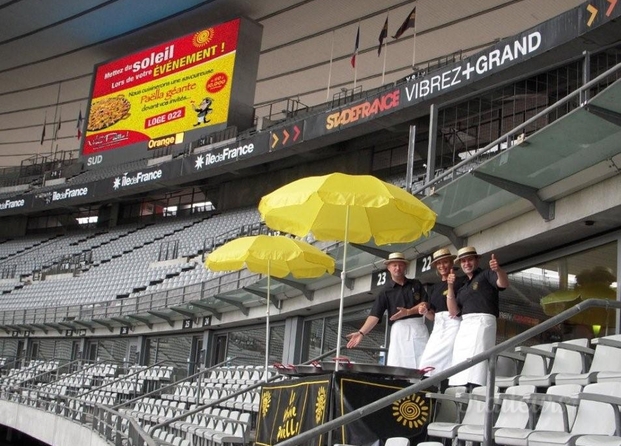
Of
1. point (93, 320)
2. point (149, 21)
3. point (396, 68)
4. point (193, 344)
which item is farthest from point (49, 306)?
point (396, 68)

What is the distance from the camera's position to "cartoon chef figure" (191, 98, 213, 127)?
74.3 feet

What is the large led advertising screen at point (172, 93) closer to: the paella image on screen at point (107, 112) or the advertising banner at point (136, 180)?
the paella image on screen at point (107, 112)

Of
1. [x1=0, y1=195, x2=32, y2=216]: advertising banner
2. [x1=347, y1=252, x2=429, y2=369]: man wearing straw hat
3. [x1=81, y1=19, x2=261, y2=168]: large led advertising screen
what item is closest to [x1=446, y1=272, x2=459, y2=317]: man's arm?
[x1=347, y1=252, x2=429, y2=369]: man wearing straw hat

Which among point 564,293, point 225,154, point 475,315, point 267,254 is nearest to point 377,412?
point 475,315

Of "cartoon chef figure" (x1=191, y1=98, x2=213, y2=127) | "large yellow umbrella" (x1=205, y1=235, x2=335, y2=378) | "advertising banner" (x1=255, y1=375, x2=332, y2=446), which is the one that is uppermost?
"cartoon chef figure" (x1=191, y1=98, x2=213, y2=127)

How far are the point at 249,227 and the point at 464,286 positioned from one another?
49.5ft

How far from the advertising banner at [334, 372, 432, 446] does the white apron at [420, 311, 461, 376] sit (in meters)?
0.92

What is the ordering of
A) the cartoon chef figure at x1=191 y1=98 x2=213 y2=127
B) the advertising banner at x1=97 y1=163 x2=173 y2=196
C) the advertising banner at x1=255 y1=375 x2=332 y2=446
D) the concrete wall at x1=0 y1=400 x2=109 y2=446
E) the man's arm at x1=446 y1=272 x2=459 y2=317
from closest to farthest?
the advertising banner at x1=255 y1=375 x2=332 y2=446
the man's arm at x1=446 y1=272 x2=459 y2=317
the concrete wall at x1=0 y1=400 x2=109 y2=446
the cartoon chef figure at x1=191 y1=98 x2=213 y2=127
the advertising banner at x1=97 y1=163 x2=173 y2=196

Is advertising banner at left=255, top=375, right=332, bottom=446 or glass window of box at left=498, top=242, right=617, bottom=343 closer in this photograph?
advertising banner at left=255, top=375, right=332, bottom=446

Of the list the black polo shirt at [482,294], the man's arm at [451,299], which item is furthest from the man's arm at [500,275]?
the man's arm at [451,299]

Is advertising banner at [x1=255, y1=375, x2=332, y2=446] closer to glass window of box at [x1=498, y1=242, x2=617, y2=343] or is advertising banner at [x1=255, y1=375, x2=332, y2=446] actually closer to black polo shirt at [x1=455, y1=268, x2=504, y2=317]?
black polo shirt at [x1=455, y1=268, x2=504, y2=317]

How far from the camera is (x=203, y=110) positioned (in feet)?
74.8

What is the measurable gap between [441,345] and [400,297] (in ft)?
2.07

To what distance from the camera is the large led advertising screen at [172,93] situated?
73.7 ft
